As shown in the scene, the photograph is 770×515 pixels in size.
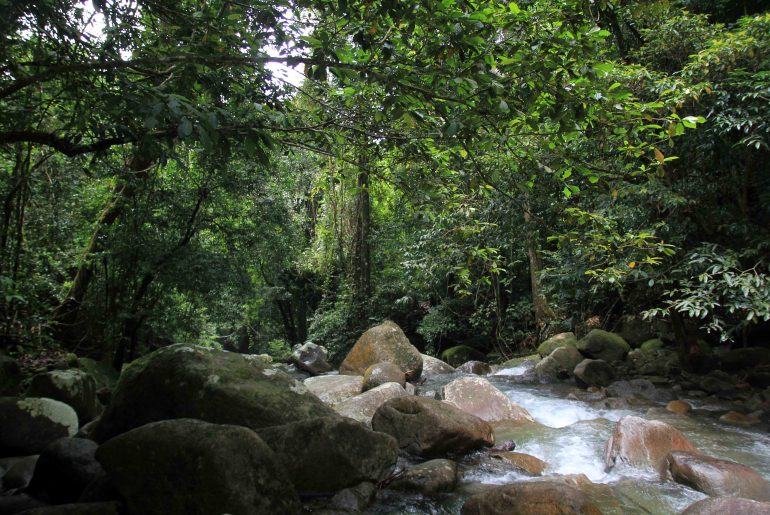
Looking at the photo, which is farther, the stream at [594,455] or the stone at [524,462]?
the stone at [524,462]

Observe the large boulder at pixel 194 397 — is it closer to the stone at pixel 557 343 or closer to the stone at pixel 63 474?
the stone at pixel 63 474

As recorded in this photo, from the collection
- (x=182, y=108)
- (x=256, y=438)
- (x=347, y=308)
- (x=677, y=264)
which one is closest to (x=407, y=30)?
(x=182, y=108)

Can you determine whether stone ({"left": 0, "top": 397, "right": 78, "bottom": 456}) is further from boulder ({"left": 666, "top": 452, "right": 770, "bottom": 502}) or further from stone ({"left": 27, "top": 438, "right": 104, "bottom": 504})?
boulder ({"left": 666, "top": 452, "right": 770, "bottom": 502})

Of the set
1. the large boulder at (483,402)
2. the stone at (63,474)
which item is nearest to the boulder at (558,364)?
the large boulder at (483,402)

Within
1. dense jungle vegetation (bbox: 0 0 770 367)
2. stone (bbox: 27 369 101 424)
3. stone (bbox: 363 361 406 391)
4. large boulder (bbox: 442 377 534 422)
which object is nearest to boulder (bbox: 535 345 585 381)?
dense jungle vegetation (bbox: 0 0 770 367)

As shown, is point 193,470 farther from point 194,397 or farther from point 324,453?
point 194,397

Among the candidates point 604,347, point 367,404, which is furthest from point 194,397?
point 604,347

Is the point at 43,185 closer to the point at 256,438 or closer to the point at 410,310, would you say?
the point at 256,438

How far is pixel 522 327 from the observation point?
48.4 feet

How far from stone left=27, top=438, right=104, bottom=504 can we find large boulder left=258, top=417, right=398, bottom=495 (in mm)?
1375

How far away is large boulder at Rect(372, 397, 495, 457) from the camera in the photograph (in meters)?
5.65

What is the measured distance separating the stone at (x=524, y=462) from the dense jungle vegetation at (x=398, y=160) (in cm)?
194

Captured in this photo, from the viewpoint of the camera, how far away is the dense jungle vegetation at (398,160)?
3.23 m

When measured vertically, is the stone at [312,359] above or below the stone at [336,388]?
below
